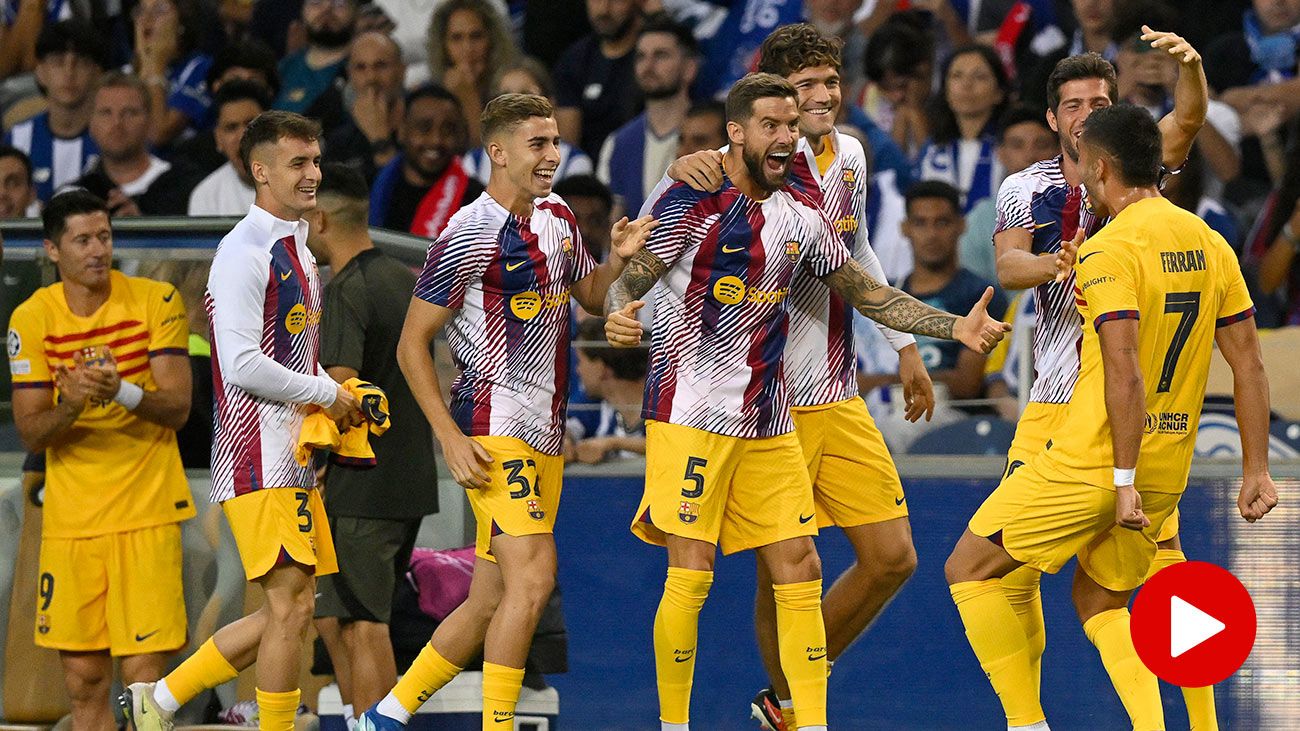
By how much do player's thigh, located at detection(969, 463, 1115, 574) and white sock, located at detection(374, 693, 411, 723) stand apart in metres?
2.09

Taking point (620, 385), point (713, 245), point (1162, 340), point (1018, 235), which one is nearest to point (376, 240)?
point (620, 385)

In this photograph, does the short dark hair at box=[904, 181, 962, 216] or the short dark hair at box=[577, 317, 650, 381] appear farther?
the short dark hair at box=[904, 181, 962, 216]

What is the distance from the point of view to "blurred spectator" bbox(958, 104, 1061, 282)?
30.9ft

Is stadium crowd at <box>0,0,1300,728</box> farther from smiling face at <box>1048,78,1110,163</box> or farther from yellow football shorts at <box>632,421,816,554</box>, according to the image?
smiling face at <box>1048,78,1110,163</box>

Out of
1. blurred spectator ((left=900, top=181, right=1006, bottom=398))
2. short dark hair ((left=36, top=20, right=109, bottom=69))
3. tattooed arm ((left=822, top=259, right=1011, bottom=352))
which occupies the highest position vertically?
short dark hair ((left=36, top=20, right=109, bottom=69))

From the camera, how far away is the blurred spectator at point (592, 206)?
9.89 meters

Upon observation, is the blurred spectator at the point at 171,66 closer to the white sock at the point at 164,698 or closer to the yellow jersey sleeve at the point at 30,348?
the yellow jersey sleeve at the point at 30,348

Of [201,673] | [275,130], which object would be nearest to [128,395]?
[201,673]

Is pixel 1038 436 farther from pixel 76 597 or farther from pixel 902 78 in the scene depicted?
pixel 902 78

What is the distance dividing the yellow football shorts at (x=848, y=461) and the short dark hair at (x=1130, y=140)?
149cm

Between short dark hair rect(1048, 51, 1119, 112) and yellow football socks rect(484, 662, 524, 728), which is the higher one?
short dark hair rect(1048, 51, 1119, 112)

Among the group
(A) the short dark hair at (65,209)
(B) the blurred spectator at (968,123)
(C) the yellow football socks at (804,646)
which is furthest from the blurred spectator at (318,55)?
(C) the yellow football socks at (804,646)

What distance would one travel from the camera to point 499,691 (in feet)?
19.8

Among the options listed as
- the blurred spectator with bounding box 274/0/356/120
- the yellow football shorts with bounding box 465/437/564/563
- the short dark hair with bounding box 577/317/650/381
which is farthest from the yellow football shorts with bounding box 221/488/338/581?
the blurred spectator with bounding box 274/0/356/120
